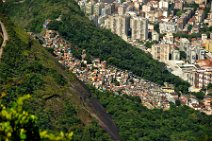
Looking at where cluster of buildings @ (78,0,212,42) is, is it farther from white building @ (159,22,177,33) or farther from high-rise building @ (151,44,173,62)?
high-rise building @ (151,44,173,62)

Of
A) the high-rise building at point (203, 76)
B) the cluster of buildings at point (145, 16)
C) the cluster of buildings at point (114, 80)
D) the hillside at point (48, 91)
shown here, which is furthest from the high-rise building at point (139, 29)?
the hillside at point (48, 91)

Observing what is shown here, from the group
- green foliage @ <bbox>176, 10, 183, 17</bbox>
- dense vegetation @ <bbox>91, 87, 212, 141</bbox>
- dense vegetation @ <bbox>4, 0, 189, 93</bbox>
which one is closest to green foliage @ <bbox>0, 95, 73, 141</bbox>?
dense vegetation @ <bbox>91, 87, 212, 141</bbox>

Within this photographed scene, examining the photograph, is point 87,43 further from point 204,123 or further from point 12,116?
point 12,116

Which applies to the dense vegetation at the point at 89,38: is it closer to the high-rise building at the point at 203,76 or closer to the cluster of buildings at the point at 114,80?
the cluster of buildings at the point at 114,80

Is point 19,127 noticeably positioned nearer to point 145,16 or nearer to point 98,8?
point 98,8

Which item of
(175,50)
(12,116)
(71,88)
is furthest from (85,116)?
(175,50)

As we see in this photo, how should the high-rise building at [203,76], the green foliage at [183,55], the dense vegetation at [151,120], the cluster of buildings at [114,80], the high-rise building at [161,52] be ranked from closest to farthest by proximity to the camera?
the dense vegetation at [151,120], the cluster of buildings at [114,80], the high-rise building at [203,76], the high-rise building at [161,52], the green foliage at [183,55]

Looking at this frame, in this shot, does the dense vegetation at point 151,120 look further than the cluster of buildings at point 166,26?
No
